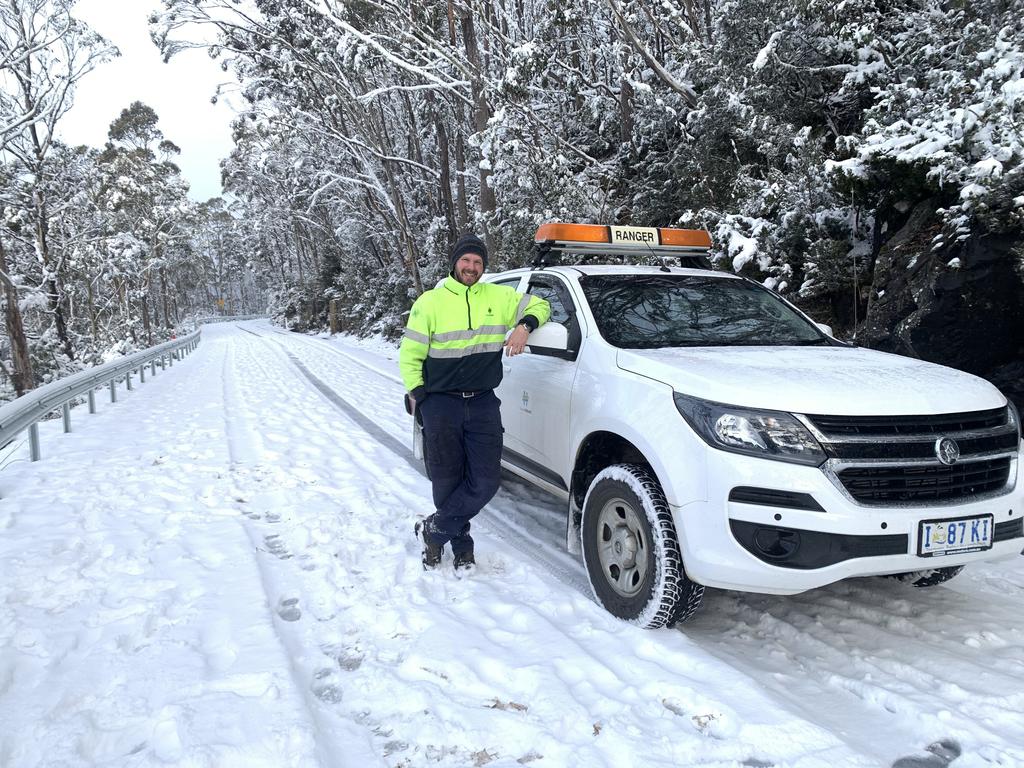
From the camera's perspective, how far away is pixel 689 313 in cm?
392

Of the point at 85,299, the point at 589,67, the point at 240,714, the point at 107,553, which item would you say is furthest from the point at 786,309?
the point at 85,299

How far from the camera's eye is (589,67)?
17.7m

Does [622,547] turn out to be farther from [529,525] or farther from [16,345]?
[16,345]

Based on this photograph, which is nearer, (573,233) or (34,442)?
(573,233)

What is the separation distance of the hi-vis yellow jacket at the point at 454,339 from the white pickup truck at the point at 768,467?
1.06ft

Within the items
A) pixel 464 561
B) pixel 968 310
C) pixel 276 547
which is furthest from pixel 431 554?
pixel 968 310

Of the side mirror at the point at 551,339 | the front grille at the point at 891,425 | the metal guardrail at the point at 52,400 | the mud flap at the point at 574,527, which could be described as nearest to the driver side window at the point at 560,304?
the side mirror at the point at 551,339

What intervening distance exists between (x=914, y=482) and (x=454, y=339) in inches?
90.0

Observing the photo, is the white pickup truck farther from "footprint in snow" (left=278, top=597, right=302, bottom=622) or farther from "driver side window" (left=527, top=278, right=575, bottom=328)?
"footprint in snow" (left=278, top=597, right=302, bottom=622)

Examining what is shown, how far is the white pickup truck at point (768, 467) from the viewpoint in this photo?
2.56m

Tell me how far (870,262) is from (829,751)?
7.14 m

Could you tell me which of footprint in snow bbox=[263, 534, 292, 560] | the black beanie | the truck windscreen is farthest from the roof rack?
footprint in snow bbox=[263, 534, 292, 560]

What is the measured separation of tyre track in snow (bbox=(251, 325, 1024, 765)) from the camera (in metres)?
2.37

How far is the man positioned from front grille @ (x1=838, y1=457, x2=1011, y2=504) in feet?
6.00
